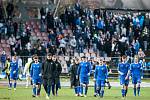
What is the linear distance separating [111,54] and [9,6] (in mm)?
10156

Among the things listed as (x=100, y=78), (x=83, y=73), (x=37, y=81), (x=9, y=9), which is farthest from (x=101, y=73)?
(x=9, y=9)

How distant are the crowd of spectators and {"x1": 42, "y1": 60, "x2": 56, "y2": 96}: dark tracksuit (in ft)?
63.8

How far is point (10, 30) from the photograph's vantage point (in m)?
55.8

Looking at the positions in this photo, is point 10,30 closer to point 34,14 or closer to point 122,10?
point 34,14

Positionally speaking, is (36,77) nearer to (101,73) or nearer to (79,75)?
(79,75)

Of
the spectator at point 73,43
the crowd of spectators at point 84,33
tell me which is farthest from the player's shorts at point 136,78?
the spectator at point 73,43

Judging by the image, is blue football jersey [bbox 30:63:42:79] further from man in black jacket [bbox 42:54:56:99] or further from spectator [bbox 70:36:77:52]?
spectator [bbox 70:36:77:52]

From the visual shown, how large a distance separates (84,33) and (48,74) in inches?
1043

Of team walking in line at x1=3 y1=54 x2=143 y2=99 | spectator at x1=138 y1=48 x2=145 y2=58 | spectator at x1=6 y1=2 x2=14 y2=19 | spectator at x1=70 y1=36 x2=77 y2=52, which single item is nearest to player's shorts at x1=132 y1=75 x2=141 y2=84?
team walking in line at x1=3 y1=54 x2=143 y2=99

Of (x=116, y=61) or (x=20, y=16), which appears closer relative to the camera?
(x=116, y=61)

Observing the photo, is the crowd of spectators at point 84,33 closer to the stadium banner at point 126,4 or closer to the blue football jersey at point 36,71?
the stadium banner at point 126,4

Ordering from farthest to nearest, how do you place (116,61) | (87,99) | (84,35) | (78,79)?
(84,35), (116,61), (78,79), (87,99)

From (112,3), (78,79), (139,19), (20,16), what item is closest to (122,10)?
(112,3)

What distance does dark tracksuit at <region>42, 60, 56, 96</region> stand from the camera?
3300 centimetres
